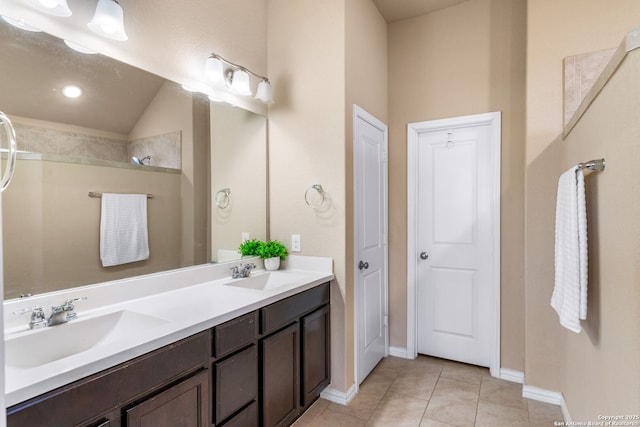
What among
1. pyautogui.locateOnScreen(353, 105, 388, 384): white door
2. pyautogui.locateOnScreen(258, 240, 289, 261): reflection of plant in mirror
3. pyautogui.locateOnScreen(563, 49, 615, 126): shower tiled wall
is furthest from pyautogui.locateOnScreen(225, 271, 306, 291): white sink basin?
pyautogui.locateOnScreen(563, 49, 615, 126): shower tiled wall

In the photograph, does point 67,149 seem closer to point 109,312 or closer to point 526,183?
point 109,312

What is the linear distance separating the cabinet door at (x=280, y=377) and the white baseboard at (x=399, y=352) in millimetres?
1379

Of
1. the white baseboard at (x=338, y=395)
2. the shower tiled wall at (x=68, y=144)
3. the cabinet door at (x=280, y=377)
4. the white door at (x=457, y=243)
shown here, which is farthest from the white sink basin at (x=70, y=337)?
the white door at (x=457, y=243)

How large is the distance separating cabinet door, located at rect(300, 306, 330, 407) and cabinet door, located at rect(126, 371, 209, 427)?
0.76m

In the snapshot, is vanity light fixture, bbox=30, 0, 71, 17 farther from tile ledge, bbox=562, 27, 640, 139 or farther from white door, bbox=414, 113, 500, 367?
white door, bbox=414, 113, 500, 367

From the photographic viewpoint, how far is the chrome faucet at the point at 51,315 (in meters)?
1.28

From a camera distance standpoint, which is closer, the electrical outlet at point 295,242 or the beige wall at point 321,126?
the beige wall at point 321,126

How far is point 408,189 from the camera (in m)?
3.02

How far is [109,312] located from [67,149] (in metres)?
0.75

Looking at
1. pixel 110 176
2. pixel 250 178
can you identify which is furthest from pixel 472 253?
pixel 110 176

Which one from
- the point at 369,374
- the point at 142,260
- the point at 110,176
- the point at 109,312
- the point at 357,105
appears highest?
the point at 357,105

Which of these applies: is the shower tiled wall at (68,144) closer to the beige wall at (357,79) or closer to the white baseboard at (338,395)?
the beige wall at (357,79)

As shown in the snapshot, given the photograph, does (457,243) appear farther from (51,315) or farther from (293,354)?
(51,315)

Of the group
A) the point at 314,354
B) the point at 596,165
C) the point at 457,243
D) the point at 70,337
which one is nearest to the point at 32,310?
the point at 70,337
